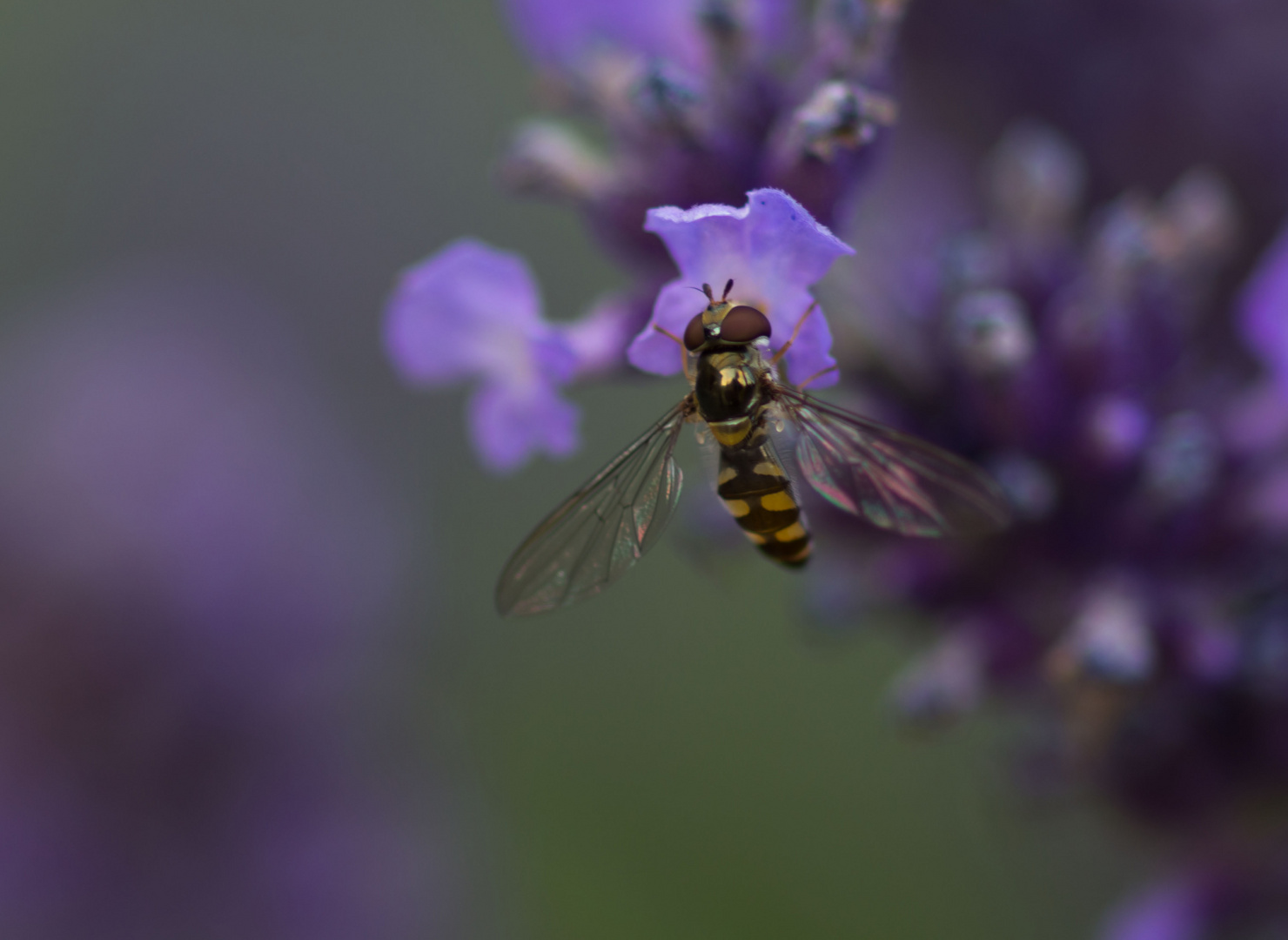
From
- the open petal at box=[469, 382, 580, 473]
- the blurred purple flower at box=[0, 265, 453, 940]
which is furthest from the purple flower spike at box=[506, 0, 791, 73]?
the blurred purple flower at box=[0, 265, 453, 940]

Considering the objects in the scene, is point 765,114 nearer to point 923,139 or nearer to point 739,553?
point 739,553

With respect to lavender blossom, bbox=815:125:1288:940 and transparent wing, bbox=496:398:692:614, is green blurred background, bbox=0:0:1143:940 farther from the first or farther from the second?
transparent wing, bbox=496:398:692:614

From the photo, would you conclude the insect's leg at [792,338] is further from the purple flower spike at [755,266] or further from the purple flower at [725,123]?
the purple flower at [725,123]

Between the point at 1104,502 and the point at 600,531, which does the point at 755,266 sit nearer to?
the point at 600,531

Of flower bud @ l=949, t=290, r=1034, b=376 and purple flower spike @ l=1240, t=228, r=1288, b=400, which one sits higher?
flower bud @ l=949, t=290, r=1034, b=376

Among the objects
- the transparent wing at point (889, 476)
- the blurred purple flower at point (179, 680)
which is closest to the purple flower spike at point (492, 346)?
the transparent wing at point (889, 476)

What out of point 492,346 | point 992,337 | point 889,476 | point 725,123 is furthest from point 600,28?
point 889,476

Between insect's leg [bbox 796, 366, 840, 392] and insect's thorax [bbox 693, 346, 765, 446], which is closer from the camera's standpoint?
insect's leg [bbox 796, 366, 840, 392]
